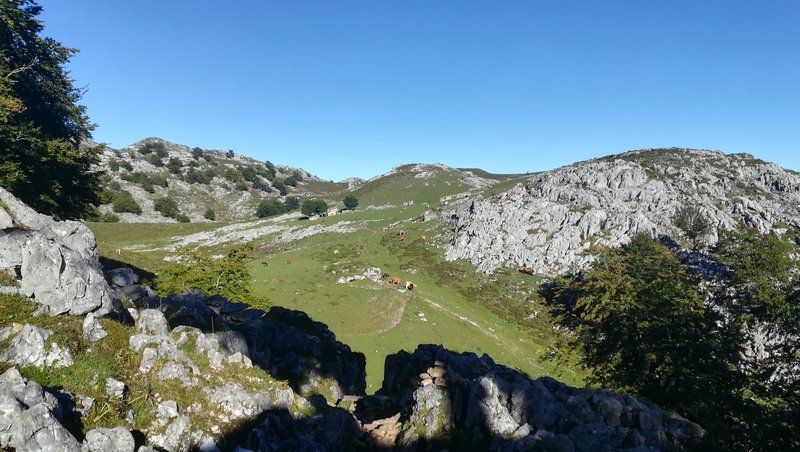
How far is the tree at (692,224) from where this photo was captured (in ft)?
243

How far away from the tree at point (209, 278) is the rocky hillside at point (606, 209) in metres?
46.6

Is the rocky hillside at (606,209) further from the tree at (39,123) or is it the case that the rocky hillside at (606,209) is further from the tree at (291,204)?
the tree at (291,204)

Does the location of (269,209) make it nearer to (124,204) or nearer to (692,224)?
(124,204)

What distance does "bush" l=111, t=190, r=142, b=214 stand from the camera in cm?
14150

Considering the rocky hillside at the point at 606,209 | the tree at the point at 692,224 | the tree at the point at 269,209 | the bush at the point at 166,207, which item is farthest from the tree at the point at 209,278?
the bush at the point at 166,207

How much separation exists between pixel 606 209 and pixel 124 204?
165543mm

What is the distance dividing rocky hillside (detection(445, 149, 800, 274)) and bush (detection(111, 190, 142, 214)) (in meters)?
126

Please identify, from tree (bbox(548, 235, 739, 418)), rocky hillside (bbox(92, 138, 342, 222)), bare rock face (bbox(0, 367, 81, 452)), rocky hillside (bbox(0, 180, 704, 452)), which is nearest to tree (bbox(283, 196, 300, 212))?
rocky hillside (bbox(92, 138, 342, 222))

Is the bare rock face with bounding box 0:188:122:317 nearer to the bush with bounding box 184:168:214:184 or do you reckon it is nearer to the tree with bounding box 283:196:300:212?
the tree with bounding box 283:196:300:212

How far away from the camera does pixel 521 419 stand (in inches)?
814

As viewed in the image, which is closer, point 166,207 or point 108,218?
point 108,218

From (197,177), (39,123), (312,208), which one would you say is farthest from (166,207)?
(39,123)

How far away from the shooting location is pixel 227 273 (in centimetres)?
4478

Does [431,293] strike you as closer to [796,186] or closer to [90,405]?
[90,405]
